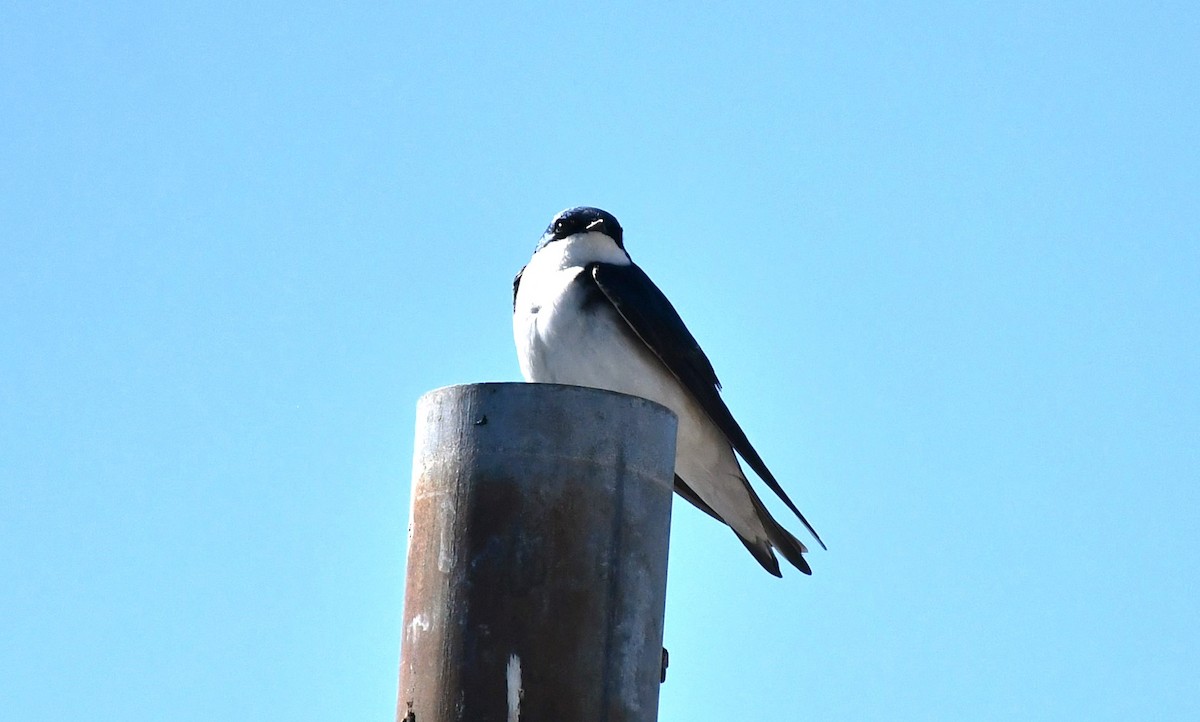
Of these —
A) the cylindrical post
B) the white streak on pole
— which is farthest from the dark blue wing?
the white streak on pole

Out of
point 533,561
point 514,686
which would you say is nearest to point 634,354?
point 533,561

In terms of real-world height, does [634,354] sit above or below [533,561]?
above

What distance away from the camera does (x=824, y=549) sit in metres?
8.43

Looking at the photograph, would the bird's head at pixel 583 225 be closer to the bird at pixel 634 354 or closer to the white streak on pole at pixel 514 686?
the bird at pixel 634 354

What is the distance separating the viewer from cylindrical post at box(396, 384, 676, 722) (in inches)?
219

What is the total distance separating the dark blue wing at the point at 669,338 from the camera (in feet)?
28.7

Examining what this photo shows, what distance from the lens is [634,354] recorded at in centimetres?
885

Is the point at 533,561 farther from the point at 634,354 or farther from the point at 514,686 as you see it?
the point at 634,354

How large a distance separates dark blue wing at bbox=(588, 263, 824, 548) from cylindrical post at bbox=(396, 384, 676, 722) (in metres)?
2.76

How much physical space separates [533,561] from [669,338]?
11.1 ft

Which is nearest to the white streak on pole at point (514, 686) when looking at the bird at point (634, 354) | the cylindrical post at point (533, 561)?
the cylindrical post at point (533, 561)

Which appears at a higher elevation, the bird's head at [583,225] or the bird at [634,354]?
the bird's head at [583,225]

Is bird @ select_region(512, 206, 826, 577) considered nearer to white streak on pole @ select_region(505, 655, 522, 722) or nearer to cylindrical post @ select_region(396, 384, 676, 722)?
cylindrical post @ select_region(396, 384, 676, 722)

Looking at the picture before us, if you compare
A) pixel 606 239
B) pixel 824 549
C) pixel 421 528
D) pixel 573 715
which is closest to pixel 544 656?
pixel 573 715
